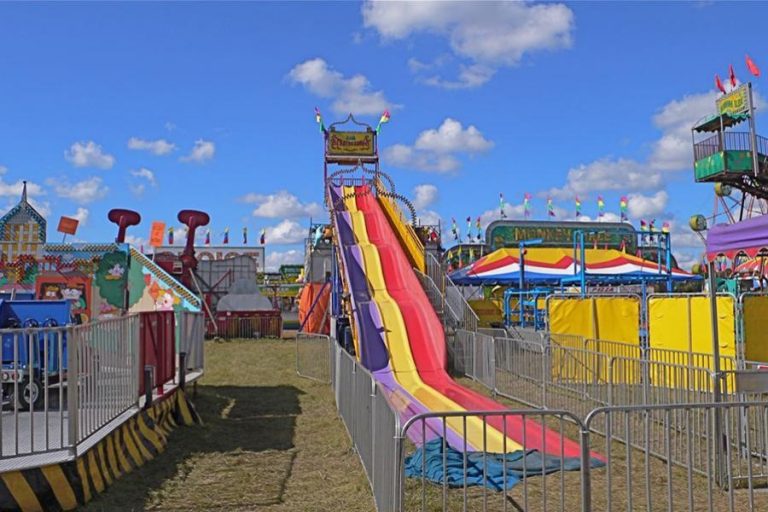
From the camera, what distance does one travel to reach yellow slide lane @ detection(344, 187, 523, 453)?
9.69 metres

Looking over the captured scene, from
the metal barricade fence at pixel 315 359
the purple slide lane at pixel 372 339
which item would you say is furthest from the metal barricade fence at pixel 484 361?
the metal barricade fence at pixel 315 359

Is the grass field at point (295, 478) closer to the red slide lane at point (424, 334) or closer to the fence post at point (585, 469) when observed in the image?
the fence post at point (585, 469)

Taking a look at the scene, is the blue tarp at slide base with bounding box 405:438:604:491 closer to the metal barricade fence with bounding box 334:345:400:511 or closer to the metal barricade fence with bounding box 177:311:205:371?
the metal barricade fence with bounding box 334:345:400:511

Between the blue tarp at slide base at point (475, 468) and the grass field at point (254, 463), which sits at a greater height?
the blue tarp at slide base at point (475, 468)

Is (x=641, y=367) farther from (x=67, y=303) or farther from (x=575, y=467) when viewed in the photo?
(x=67, y=303)

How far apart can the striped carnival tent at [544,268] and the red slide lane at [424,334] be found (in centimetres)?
446

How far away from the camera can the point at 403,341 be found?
1762 centimetres

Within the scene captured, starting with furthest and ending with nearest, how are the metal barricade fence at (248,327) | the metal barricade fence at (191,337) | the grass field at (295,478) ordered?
the metal barricade fence at (248,327) → the metal barricade fence at (191,337) → the grass field at (295,478)

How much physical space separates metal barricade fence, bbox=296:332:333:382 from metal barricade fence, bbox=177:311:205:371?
3107mm

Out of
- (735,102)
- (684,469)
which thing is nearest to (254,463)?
(684,469)

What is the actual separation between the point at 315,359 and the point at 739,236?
11.2m

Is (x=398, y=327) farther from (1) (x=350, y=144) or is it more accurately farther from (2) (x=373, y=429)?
(1) (x=350, y=144)

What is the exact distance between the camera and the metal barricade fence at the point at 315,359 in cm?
1658

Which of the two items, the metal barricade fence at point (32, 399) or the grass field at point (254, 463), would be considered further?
the grass field at point (254, 463)
